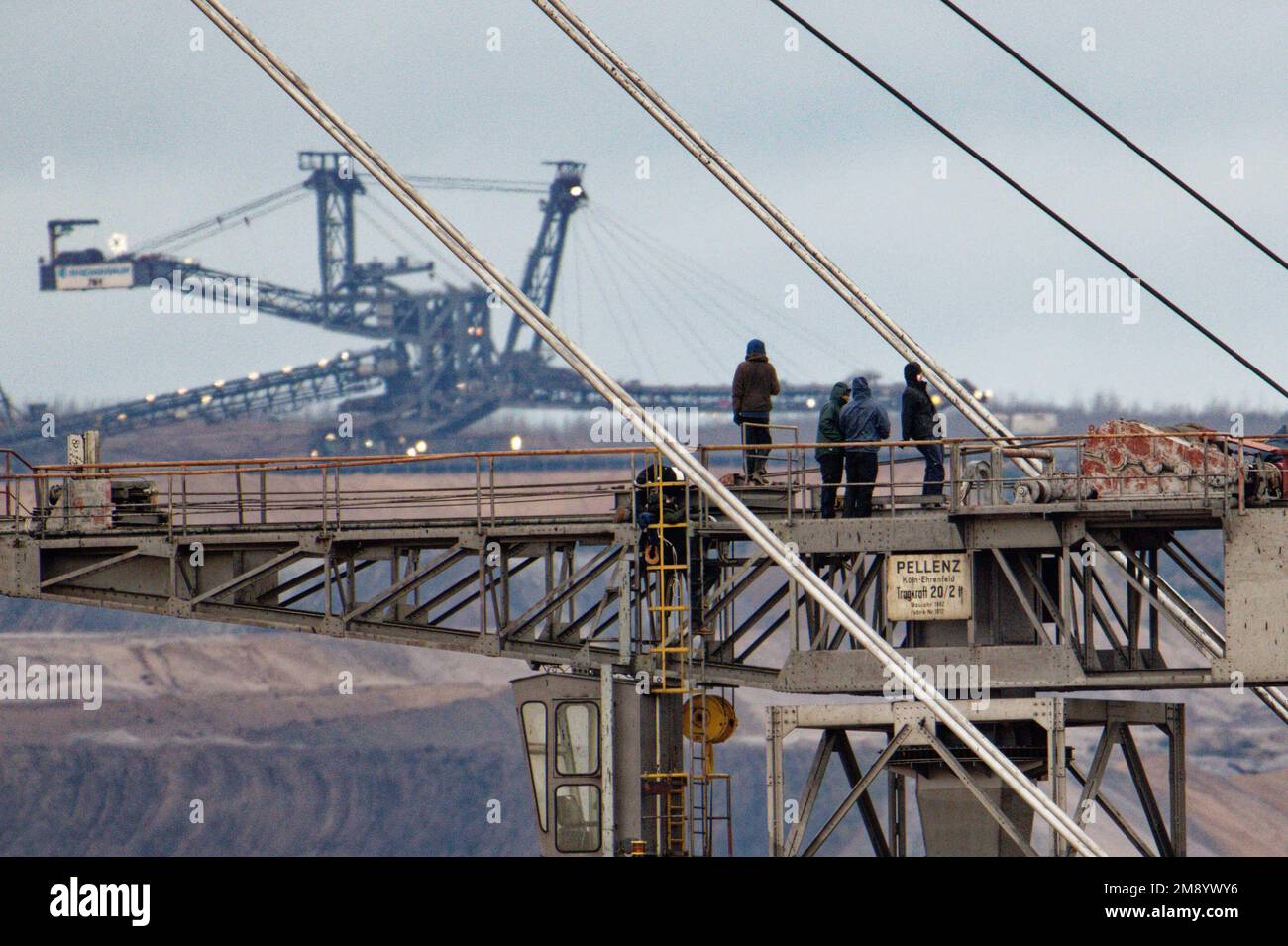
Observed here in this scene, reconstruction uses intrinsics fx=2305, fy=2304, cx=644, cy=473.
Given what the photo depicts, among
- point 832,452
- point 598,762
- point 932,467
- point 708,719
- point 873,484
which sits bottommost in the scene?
point 598,762

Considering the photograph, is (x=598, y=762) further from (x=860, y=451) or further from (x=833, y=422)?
(x=833, y=422)

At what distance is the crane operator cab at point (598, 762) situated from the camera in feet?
114

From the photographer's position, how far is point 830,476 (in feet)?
116

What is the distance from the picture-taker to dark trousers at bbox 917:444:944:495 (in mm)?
34938

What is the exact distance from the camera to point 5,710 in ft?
500

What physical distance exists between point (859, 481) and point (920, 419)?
4.65 ft

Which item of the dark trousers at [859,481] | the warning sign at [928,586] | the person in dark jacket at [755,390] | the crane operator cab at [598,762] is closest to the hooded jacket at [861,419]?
the dark trousers at [859,481]

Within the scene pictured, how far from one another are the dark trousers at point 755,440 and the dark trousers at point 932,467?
249 cm

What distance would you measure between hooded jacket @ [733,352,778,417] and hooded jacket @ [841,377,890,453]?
4.08 feet

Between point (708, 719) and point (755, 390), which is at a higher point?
point (755, 390)

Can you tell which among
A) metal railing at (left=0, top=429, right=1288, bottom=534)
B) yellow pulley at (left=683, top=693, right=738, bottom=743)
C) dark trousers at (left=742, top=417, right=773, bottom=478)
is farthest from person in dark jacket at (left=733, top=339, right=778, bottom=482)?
yellow pulley at (left=683, top=693, right=738, bottom=743)

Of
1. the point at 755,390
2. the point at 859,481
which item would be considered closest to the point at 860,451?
the point at 859,481

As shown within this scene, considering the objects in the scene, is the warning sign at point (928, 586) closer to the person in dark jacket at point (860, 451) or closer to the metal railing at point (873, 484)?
the metal railing at point (873, 484)
